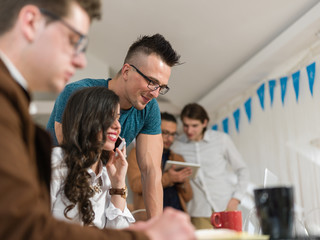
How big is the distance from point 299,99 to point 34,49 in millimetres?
2865

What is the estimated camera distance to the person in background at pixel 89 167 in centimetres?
119

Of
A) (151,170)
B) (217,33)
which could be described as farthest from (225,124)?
(151,170)

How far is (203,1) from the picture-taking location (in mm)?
2875

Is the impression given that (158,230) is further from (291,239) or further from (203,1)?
(203,1)

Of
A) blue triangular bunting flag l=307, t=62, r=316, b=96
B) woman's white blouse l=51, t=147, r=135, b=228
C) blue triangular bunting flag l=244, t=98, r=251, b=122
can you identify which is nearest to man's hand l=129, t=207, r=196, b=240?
woman's white blouse l=51, t=147, r=135, b=228

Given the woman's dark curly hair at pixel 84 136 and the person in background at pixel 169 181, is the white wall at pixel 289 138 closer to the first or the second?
the person in background at pixel 169 181

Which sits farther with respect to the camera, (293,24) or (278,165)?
(278,165)

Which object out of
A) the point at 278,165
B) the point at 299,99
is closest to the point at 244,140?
the point at 278,165

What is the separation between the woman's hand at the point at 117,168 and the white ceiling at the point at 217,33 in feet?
5.96

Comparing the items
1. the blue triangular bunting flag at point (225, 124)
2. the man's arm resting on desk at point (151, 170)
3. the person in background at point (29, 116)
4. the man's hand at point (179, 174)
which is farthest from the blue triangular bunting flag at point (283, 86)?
the person in background at point (29, 116)

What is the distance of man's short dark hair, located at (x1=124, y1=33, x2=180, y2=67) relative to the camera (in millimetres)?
1920

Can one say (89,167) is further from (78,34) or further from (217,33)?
(217,33)

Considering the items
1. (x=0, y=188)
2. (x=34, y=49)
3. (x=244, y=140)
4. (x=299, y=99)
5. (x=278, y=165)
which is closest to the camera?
(x=0, y=188)

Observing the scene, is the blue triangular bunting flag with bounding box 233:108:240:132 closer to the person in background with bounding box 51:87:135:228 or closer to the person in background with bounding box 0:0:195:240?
the person in background with bounding box 51:87:135:228
